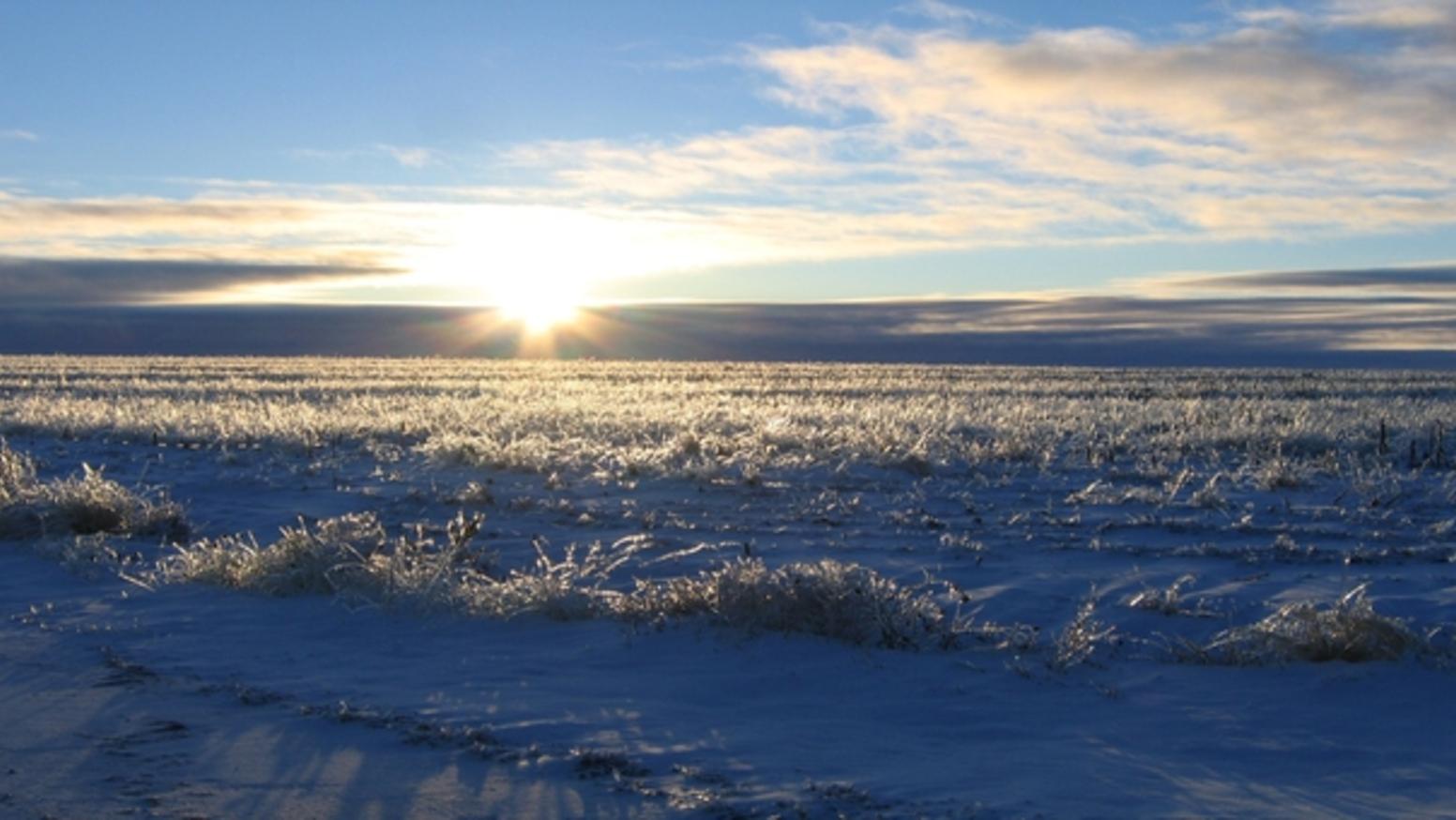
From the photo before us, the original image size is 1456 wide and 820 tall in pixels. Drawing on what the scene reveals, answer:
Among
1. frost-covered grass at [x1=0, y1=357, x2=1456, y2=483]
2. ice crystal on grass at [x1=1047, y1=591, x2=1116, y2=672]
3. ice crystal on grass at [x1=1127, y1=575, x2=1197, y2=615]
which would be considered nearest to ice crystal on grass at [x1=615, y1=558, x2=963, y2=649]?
ice crystal on grass at [x1=1047, y1=591, x2=1116, y2=672]

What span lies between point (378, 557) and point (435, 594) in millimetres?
762

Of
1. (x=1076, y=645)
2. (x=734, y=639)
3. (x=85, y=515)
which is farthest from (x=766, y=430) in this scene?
(x=1076, y=645)

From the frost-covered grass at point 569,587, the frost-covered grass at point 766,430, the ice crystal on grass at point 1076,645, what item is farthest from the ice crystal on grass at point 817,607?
the frost-covered grass at point 766,430

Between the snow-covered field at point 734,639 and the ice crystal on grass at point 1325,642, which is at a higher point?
the ice crystal on grass at point 1325,642

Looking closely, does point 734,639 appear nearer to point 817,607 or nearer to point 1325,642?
point 817,607

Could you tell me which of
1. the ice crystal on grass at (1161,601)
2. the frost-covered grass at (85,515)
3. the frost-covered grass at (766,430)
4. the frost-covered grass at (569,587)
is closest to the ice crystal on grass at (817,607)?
the frost-covered grass at (569,587)

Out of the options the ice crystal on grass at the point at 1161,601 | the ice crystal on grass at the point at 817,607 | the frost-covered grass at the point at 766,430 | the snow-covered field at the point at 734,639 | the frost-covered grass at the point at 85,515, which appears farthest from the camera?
the frost-covered grass at the point at 766,430

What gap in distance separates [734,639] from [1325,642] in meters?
3.41

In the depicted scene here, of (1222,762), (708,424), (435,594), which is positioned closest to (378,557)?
(435,594)

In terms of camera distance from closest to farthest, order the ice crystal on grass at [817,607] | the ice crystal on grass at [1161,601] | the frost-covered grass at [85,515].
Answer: the ice crystal on grass at [817,607]
the ice crystal on grass at [1161,601]
the frost-covered grass at [85,515]

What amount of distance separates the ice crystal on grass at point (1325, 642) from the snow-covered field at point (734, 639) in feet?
0.06

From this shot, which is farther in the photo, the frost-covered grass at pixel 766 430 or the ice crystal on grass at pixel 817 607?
the frost-covered grass at pixel 766 430

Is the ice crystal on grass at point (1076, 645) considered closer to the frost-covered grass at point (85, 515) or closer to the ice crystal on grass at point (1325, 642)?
the ice crystal on grass at point (1325, 642)

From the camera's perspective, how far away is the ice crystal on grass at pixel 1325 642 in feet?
24.8
